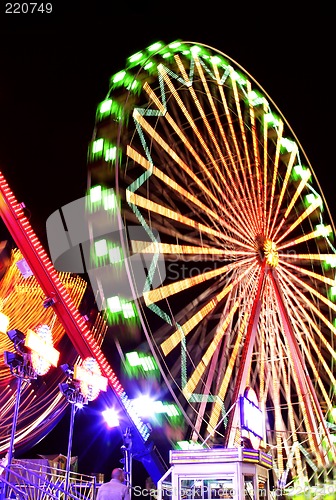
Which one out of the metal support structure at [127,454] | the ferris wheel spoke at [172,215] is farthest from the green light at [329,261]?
the metal support structure at [127,454]

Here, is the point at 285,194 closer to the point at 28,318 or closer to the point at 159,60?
the point at 159,60

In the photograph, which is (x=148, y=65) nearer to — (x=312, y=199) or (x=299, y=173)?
(x=299, y=173)

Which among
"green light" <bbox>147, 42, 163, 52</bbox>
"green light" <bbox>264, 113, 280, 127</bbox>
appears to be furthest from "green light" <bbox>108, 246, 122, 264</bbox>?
"green light" <bbox>264, 113, 280, 127</bbox>

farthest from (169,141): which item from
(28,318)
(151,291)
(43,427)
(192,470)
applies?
(192,470)

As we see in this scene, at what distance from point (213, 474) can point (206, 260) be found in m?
7.45

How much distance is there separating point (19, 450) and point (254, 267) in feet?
26.0

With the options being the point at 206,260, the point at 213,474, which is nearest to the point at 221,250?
the point at 206,260

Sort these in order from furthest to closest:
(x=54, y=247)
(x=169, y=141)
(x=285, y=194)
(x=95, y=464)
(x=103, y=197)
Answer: (x=95, y=464) → (x=54, y=247) → (x=285, y=194) → (x=169, y=141) → (x=103, y=197)

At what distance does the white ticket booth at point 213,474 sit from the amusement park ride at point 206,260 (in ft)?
7.78

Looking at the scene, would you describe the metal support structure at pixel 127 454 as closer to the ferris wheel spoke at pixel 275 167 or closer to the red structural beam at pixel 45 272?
the red structural beam at pixel 45 272

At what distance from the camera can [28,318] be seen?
17.0 metres

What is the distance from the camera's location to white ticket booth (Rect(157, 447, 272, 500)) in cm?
838

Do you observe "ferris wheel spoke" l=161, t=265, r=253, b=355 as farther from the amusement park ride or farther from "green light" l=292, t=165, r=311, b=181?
"green light" l=292, t=165, r=311, b=181

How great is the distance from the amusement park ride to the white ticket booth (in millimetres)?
2373
